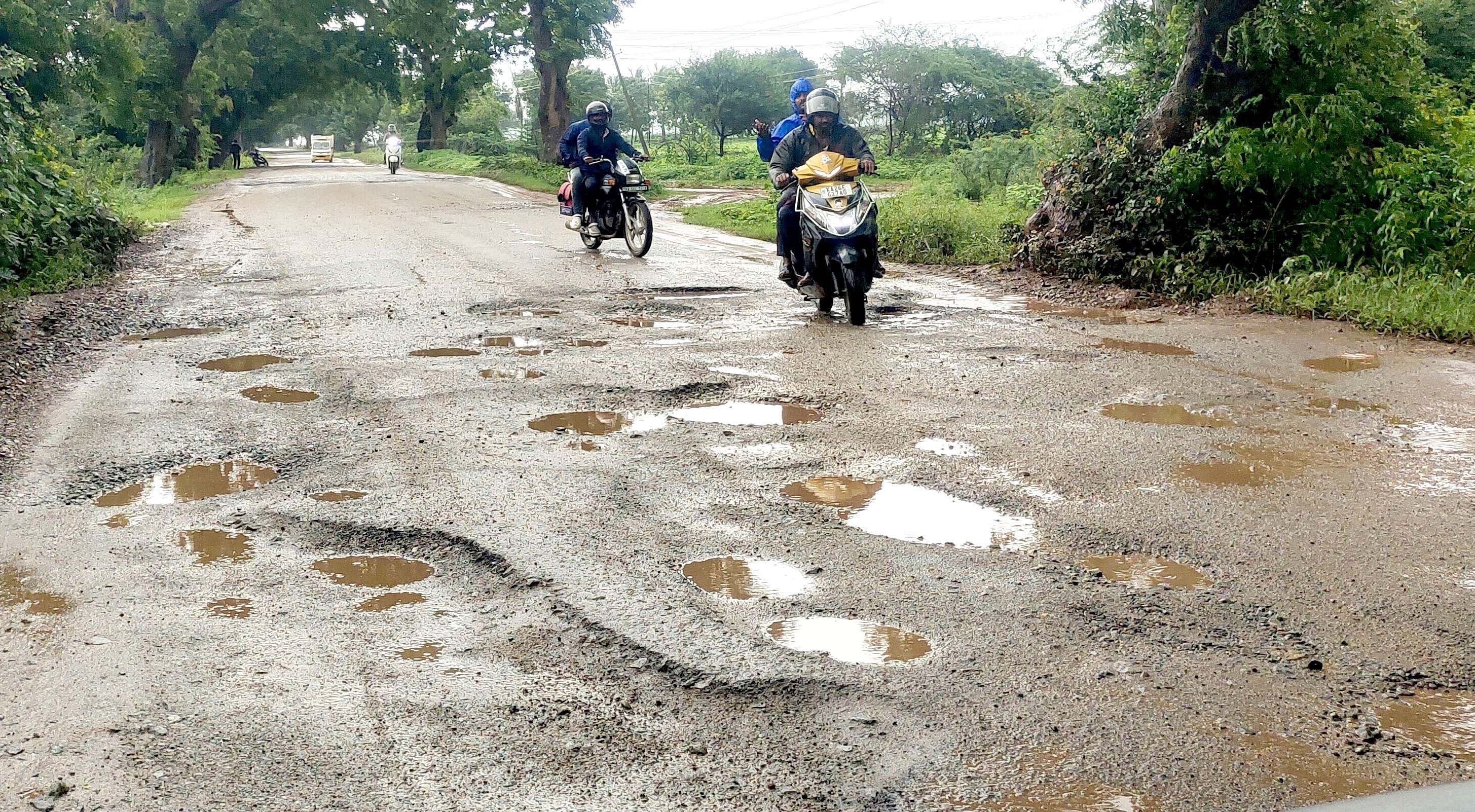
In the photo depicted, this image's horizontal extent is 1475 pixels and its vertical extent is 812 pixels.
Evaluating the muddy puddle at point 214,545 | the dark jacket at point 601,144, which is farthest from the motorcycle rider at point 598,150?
Answer: the muddy puddle at point 214,545

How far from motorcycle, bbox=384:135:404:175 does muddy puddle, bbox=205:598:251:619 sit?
3886cm

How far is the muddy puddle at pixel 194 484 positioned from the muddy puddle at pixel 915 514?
2.14 meters

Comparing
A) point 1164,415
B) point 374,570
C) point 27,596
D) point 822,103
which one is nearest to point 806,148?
point 822,103

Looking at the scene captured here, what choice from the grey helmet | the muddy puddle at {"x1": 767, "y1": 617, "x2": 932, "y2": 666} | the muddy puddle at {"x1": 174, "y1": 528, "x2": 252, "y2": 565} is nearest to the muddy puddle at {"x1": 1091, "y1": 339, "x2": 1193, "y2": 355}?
the grey helmet

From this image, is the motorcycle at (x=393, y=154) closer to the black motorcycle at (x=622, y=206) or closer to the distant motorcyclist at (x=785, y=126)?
the black motorcycle at (x=622, y=206)

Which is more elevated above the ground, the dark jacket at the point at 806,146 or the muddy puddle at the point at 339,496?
the dark jacket at the point at 806,146

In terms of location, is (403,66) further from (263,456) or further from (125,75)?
(263,456)

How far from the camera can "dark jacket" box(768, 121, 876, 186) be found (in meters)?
9.45

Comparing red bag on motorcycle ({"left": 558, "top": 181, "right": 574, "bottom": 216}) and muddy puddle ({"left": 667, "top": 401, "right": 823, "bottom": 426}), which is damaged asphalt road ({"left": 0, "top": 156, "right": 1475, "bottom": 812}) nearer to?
muddy puddle ({"left": 667, "top": 401, "right": 823, "bottom": 426})

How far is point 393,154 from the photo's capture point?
41.9 m

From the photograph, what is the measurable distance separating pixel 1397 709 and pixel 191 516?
3909 mm

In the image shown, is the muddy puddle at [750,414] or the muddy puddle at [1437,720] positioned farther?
the muddy puddle at [750,414]

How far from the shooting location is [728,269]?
39.9 feet

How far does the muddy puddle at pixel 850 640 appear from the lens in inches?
133
